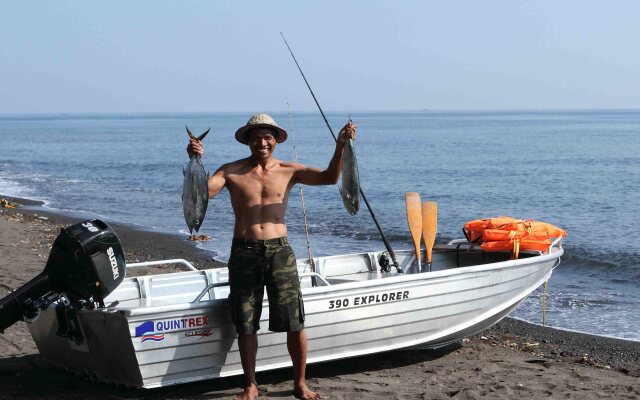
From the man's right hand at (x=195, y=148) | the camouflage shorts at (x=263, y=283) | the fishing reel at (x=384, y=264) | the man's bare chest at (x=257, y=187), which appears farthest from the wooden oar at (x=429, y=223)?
the man's right hand at (x=195, y=148)

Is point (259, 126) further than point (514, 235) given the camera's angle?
No

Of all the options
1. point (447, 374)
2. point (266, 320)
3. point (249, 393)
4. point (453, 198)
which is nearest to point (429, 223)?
point (447, 374)

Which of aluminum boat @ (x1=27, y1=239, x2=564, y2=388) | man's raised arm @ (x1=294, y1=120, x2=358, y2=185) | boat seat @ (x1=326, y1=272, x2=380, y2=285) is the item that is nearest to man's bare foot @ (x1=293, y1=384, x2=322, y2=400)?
aluminum boat @ (x1=27, y1=239, x2=564, y2=388)

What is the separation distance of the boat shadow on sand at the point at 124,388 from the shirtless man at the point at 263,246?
0.48 meters

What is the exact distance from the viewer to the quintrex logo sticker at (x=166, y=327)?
5.75 m

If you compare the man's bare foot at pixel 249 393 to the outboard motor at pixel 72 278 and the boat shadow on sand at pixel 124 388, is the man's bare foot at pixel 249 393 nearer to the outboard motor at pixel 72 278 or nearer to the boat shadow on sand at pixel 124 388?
the boat shadow on sand at pixel 124 388

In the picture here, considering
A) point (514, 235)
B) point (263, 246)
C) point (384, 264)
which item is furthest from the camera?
point (384, 264)

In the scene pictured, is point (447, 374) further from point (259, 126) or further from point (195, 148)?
point (195, 148)

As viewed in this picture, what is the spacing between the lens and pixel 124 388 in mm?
6336

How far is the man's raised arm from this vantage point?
5848 millimetres

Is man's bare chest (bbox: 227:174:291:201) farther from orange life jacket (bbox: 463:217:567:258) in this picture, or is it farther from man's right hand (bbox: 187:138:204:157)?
orange life jacket (bbox: 463:217:567:258)

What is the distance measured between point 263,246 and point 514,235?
3.09 metres

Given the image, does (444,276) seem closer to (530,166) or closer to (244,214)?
(244,214)

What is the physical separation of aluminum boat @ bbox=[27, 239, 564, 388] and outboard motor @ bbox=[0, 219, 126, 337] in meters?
0.12
